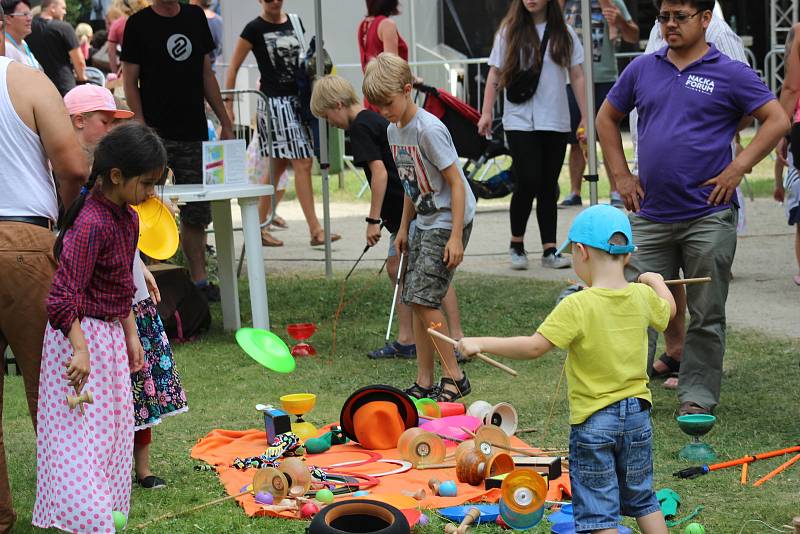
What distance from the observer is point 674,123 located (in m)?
5.05

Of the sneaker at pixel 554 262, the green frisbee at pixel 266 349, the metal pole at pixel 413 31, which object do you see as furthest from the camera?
the metal pole at pixel 413 31

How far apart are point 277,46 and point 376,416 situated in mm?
5103

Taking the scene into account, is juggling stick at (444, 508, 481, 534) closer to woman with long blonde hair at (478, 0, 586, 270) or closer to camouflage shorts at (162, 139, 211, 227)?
camouflage shorts at (162, 139, 211, 227)

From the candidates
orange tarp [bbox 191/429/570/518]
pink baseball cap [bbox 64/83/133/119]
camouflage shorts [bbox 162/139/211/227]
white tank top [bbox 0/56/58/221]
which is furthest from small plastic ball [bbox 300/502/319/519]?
camouflage shorts [bbox 162/139/211/227]

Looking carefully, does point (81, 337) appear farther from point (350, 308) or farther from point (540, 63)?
point (540, 63)

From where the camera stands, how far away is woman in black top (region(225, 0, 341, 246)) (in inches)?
369

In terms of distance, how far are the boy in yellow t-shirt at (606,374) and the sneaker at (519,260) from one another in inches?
213

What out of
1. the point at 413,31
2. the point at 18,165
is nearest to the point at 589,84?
the point at 18,165

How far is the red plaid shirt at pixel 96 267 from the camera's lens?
11.8 feet

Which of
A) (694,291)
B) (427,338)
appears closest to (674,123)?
(694,291)

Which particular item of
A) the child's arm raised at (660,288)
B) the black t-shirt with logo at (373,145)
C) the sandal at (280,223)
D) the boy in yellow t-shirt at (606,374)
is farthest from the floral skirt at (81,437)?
the sandal at (280,223)

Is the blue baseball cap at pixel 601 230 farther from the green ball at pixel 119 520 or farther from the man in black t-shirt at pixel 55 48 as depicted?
the man in black t-shirt at pixel 55 48

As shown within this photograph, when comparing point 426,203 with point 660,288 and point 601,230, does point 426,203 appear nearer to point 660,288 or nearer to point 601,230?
point 660,288

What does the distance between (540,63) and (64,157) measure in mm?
5182
